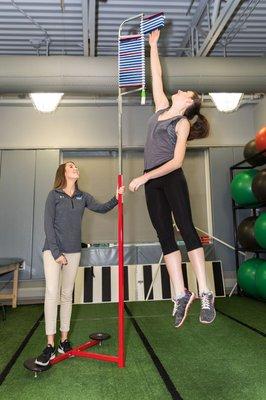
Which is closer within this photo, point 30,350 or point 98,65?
point 30,350

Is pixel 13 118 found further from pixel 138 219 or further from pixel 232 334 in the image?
pixel 232 334

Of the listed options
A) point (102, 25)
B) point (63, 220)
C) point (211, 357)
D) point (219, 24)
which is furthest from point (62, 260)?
point (219, 24)

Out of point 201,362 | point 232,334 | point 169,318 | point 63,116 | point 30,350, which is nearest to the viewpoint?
point 201,362

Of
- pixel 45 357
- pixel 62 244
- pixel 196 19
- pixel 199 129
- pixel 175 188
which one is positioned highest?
pixel 196 19

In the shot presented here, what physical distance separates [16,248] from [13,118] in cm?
246

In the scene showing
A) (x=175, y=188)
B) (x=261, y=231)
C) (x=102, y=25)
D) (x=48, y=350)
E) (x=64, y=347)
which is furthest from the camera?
(x=261, y=231)

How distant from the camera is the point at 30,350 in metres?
3.27

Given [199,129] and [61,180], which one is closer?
[199,129]

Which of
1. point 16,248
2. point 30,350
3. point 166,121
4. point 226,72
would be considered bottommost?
point 30,350

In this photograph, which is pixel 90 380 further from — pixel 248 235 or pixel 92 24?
pixel 92 24

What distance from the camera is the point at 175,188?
7.63 ft

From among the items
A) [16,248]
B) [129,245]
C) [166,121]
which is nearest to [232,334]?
[166,121]

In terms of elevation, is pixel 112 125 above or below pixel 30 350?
above

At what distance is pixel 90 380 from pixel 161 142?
186 centimetres
